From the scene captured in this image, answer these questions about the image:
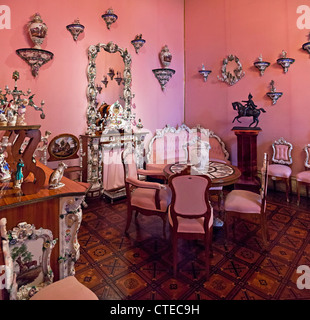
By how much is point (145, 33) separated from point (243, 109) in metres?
2.96

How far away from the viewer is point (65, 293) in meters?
1.50

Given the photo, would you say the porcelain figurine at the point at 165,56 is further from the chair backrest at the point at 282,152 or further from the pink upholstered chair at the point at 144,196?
the pink upholstered chair at the point at 144,196

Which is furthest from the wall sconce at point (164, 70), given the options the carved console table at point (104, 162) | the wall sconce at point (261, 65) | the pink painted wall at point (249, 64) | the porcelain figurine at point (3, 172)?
the porcelain figurine at point (3, 172)

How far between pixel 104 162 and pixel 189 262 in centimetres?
273

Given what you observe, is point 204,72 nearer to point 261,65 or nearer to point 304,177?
point 261,65

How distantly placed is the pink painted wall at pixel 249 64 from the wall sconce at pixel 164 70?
35.6 inches

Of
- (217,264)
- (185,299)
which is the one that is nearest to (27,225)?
(185,299)

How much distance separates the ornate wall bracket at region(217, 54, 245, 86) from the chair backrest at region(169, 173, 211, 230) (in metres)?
4.25

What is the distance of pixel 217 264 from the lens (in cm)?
271

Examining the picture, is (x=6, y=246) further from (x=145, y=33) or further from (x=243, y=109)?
(x=145, y=33)

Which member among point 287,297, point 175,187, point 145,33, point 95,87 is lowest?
point 287,297

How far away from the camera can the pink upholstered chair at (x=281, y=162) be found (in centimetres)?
468

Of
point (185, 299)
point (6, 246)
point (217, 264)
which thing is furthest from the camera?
point (217, 264)
